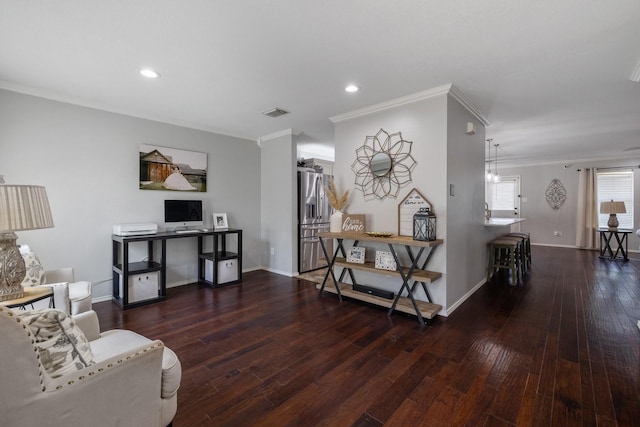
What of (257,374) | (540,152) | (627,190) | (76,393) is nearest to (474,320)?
(257,374)

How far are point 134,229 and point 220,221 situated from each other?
1218mm

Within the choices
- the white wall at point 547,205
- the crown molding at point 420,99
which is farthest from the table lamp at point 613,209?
the crown molding at point 420,99

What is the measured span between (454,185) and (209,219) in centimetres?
352

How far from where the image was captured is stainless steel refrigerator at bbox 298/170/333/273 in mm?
4895

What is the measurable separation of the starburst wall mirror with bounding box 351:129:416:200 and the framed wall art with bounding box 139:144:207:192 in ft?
7.82

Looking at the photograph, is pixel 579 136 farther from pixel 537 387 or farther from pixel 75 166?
pixel 75 166

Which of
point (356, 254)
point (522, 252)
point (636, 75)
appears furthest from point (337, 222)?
point (522, 252)

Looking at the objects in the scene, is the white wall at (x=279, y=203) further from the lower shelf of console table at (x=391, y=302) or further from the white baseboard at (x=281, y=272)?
the lower shelf of console table at (x=391, y=302)

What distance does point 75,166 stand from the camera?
3.34 metres

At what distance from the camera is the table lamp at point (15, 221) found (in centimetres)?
157

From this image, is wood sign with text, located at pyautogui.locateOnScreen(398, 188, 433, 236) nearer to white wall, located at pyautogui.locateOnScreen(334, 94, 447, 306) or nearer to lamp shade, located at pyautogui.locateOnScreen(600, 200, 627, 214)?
white wall, located at pyautogui.locateOnScreen(334, 94, 447, 306)

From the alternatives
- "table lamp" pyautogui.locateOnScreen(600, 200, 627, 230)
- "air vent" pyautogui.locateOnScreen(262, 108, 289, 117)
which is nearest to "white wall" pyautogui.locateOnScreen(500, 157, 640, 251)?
Result: "table lamp" pyautogui.locateOnScreen(600, 200, 627, 230)

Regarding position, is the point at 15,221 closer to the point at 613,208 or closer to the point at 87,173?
the point at 87,173

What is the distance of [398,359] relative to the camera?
2213mm
